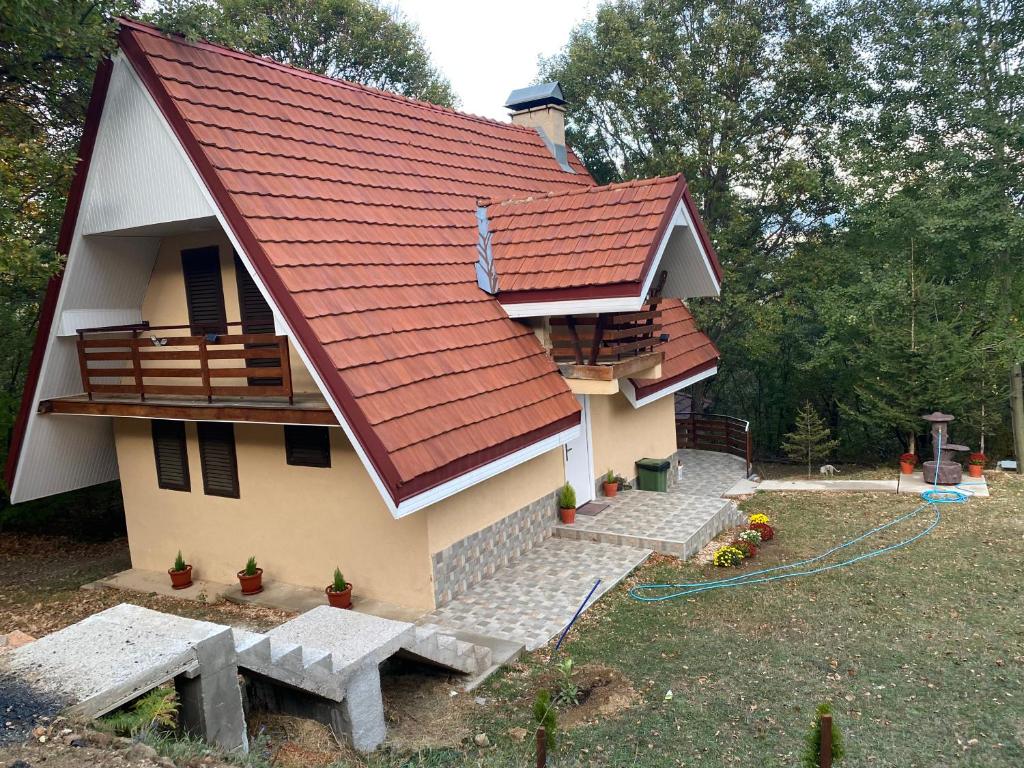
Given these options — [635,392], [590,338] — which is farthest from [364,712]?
[635,392]

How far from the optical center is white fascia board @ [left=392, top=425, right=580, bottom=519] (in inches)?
263

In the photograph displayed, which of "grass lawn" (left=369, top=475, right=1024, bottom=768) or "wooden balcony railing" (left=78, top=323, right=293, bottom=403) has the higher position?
"wooden balcony railing" (left=78, top=323, right=293, bottom=403)

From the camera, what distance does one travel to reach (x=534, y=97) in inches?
592

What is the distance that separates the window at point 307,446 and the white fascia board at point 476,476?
1826 millimetres

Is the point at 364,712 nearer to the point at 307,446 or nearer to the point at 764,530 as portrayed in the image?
the point at 307,446

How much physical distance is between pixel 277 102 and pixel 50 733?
777cm

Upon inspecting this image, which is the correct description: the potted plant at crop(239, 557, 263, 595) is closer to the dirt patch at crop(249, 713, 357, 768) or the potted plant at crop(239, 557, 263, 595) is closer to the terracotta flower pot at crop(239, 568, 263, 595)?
the terracotta flower pot at crop(239, 568, 263, 595)

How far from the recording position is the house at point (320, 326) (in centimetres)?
743

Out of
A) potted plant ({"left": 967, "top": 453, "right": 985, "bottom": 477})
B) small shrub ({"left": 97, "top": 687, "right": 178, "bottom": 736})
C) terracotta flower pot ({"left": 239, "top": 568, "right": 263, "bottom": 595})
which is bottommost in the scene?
potted plant ({"left": 967, "top": 453, "right": 985, "bottom": 477})

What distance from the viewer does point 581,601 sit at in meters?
8.18

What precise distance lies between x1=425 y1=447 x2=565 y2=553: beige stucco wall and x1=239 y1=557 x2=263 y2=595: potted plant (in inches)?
104

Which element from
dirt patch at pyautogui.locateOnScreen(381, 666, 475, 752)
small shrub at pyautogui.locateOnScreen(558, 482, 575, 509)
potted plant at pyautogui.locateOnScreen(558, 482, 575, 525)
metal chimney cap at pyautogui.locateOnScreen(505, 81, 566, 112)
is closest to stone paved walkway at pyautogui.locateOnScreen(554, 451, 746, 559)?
potted plant at pyautogui.locateOnScreen(558, 482, 575, 525)

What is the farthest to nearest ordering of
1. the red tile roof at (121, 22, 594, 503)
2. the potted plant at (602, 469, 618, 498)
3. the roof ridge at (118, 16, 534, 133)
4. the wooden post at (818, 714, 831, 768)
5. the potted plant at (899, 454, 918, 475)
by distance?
the potted plant at (899, 454, 918, 475) → the potted plant at (602, 469, 618, 498) → the roof ridge at (118, 16, 534, 133) → the red tile roof at (121, 22, 594, 503) → the wooden post at (818, 714, 831, 768)

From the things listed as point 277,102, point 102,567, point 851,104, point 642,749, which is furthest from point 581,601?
point 851,104
